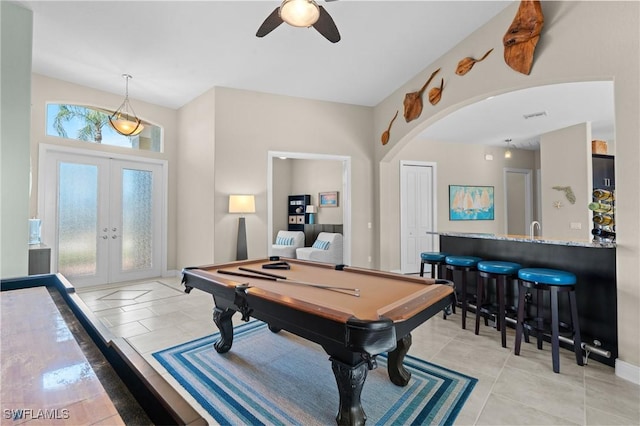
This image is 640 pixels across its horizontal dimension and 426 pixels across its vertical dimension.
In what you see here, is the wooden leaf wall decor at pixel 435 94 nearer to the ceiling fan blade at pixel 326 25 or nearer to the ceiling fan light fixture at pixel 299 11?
the ceiling fan blade at pixel 326 25

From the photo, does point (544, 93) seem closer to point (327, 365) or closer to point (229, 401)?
point (327, 365)

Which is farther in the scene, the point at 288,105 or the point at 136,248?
the point at 136,248

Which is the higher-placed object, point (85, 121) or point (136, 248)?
point (85, 121)

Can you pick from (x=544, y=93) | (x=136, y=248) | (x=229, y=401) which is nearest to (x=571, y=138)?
(x=544, y=93)

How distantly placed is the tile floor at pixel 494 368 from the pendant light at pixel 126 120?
8.32 feet

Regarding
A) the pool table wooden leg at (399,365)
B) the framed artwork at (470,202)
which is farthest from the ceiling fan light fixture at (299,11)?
the framed artwork at (470,202)

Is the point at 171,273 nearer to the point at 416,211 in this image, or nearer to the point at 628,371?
the point at 416,211

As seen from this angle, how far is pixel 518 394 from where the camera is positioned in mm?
2096

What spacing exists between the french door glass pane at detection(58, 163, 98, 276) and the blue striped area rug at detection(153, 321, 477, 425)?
11.5 feet

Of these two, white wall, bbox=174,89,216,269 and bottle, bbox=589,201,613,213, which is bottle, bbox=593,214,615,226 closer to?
bottle, bbox=589,201,613,213

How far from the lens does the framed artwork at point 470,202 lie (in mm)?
6801

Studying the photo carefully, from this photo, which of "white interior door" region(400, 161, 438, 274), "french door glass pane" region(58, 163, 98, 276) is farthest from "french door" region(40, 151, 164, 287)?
"white interior door" region(400, 161, 438, 274)

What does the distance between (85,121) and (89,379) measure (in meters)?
5.75

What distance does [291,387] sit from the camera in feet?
7.11
